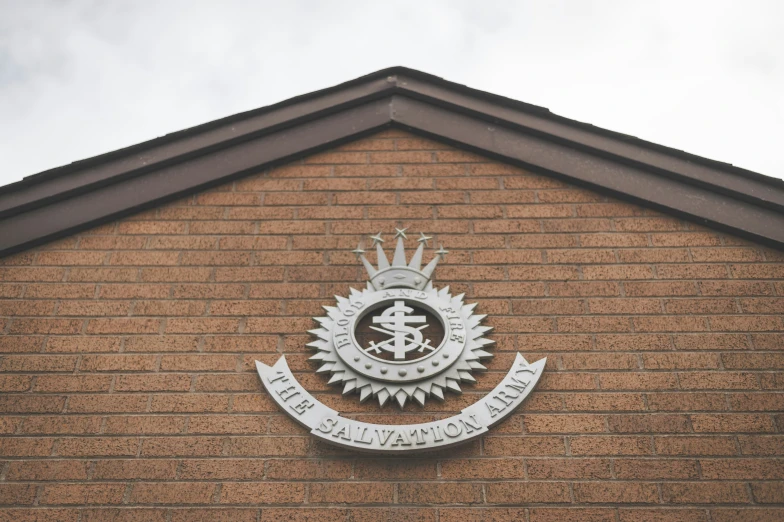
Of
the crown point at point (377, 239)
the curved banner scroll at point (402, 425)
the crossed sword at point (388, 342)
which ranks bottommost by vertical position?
the curved banner scroll at point (402, 425)

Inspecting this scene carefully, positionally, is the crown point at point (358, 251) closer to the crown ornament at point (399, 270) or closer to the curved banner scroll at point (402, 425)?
the crown ornament at point (399, 270)

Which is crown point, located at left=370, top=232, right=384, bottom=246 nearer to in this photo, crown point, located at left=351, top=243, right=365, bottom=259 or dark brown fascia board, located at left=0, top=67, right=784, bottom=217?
crown point, located at left=351, top=243, right=365, bottom=259

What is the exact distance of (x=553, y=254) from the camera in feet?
14.3

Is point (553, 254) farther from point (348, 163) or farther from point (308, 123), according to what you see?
point (308, 123)

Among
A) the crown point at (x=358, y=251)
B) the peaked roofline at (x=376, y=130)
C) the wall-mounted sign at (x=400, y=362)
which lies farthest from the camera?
the peaked roofline at (x=376, y=130)

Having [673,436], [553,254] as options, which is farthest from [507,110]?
[673,436]

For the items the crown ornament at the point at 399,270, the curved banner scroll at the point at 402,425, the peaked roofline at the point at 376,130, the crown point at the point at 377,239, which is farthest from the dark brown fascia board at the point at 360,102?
the curved banner scroll at the point at 402,425

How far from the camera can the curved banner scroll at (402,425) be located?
11.8ft

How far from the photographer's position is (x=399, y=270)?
13.7 ft

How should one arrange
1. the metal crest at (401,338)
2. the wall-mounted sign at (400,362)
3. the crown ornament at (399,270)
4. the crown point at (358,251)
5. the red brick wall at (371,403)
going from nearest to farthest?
the red brick wall at (371,403), the wall-mounted sign at (400,362), the metal crest at (401,338), the crown ornament at (399,270), the crown point at (358,251)

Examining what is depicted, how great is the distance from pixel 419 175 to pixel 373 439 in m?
1.92

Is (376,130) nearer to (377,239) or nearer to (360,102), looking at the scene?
(360,102)

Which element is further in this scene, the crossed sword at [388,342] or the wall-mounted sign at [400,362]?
the crossed sword at [388,342]

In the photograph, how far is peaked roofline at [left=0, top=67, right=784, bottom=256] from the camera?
177 inches
